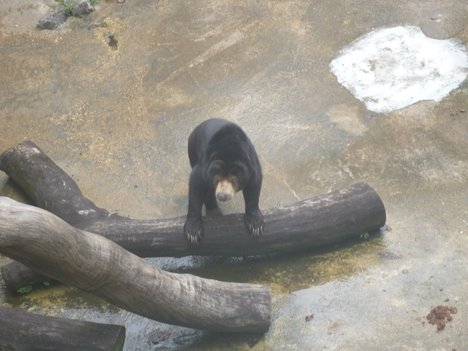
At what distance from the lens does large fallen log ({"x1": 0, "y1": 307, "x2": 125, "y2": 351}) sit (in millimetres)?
4258

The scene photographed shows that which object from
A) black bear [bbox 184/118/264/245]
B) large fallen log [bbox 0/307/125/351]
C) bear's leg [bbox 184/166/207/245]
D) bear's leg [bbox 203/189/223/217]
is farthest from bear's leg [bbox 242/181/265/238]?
large fallen log [bbox 0/307/125/351]

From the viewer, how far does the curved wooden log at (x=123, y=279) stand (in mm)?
3480

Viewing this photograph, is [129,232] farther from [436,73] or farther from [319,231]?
[436,73]

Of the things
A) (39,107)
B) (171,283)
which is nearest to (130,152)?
(39,107)

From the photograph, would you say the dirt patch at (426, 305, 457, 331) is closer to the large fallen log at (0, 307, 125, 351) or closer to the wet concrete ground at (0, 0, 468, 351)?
the wet concrete ground at (0, 0, 468, 351)

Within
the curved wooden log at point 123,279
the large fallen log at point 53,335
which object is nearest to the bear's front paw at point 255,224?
the curved wooden log at point 123,279

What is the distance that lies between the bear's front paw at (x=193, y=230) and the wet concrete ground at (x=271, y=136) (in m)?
0.37

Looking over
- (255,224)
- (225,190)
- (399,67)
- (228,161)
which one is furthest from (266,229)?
(399,67)

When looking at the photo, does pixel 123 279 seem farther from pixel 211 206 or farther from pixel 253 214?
pixel 211 206

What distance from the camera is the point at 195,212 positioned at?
4.97m

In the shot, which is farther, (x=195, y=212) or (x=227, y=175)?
(x=195, y=212)

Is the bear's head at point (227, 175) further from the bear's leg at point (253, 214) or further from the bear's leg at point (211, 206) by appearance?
the bear's leg at point (211, 206)

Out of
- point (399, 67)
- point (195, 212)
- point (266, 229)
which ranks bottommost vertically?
point (399, 67)

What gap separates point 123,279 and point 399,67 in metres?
4.03
